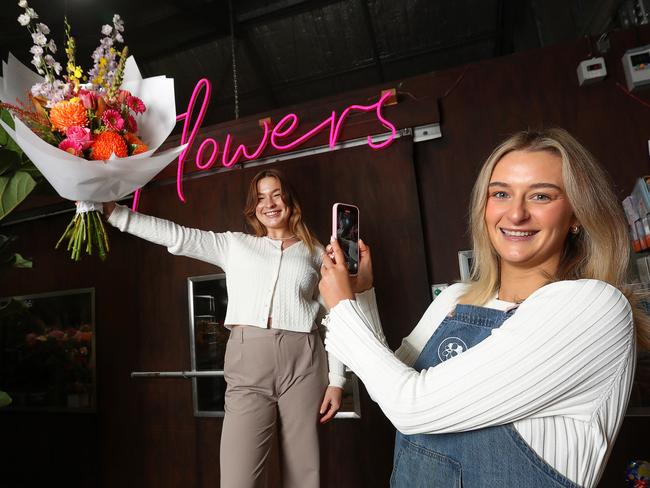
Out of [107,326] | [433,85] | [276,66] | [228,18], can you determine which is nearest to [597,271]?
[433,85]

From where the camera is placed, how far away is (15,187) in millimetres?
1436

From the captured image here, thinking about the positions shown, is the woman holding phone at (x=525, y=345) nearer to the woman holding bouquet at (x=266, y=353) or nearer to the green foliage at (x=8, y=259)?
the woman holding bouquet at (x=266, y=353)

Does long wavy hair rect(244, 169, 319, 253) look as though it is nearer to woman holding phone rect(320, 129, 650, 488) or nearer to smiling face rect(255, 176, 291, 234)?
smiling face rect(255, 176, 291, 234)

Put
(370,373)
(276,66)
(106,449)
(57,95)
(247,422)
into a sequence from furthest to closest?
1. (276,66)
2. (106,449)
3. (247,422)
4. (57,95)
5. (370,373)

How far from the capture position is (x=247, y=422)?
5.71 ft

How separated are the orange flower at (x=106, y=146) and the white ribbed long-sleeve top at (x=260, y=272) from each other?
393 mm

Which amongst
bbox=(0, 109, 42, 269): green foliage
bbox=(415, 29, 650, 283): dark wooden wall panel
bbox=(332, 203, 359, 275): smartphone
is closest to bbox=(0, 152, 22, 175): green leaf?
bbox=(0, 109, 42, 269): green foliage

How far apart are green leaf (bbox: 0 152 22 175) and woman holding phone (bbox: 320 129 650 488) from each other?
1.10m

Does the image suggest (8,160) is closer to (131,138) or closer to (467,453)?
(131,138)

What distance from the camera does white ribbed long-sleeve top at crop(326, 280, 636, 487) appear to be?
2.27ft

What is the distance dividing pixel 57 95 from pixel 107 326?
7.60 ft

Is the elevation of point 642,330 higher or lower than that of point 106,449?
higher

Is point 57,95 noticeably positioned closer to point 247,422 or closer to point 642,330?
point 247,422

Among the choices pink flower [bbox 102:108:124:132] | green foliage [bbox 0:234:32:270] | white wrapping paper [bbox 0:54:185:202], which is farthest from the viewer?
green foliage [bbox 0:234:32:270]
